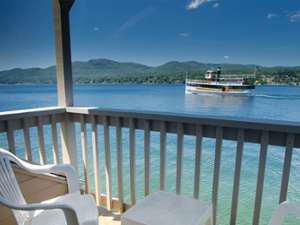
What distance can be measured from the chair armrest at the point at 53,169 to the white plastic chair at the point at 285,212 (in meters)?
1.30

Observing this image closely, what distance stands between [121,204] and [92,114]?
0.92 m

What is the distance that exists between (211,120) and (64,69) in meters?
1.44

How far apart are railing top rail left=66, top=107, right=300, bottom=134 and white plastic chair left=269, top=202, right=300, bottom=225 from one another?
0.42 m

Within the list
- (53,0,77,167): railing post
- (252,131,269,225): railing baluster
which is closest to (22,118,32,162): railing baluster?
(53,0,77,167): railing post

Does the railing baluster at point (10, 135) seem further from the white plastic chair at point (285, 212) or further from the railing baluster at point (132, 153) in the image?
the white plastic chair at point (285, 212)

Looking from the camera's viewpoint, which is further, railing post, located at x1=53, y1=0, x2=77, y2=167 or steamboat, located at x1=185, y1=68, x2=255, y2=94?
steamboat, located at x1=185, y1=68, x2=255, y2=94

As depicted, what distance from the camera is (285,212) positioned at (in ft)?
3.73

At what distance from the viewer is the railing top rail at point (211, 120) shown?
1.31 m

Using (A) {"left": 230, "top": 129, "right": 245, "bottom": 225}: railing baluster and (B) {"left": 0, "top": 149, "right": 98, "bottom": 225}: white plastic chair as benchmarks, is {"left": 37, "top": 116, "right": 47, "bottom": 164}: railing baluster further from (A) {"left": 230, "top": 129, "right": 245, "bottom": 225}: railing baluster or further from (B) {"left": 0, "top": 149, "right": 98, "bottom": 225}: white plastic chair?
(A) {"left": 230, "top": 129, "right": 245, "bottom": 225}: railing baluster

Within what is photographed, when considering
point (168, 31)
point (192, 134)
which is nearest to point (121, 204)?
point (192, 134)

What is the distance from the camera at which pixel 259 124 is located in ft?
4.46

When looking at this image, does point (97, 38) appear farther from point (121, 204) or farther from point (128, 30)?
point (121, 204)

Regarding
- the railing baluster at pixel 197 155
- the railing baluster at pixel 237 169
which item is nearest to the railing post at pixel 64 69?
the railing baluster at pixel 197 155

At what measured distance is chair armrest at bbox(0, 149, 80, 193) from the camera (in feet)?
4.71
